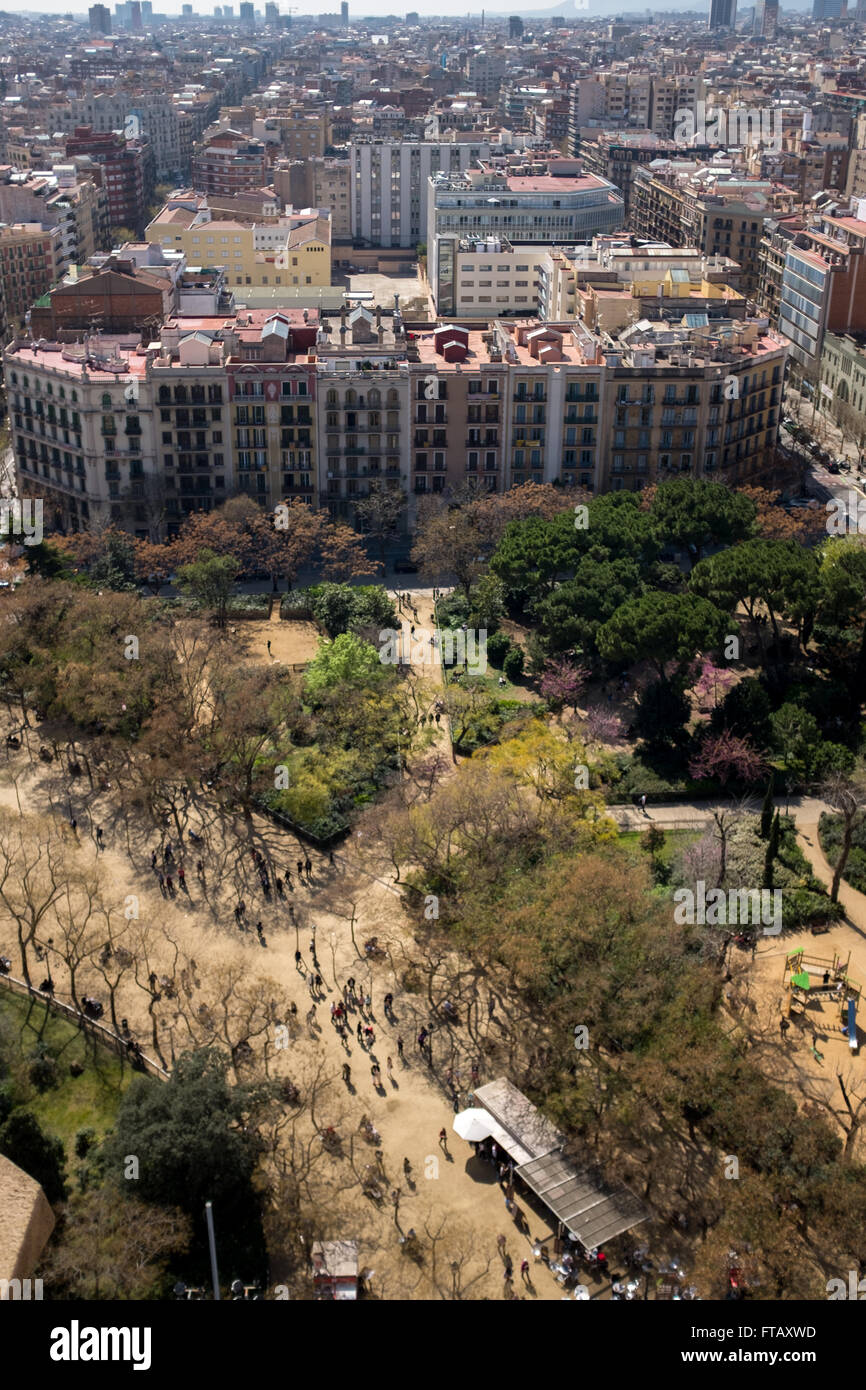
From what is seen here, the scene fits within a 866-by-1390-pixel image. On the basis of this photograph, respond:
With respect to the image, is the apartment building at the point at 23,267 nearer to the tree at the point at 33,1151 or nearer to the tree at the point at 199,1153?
the tree at the point at 33,1151

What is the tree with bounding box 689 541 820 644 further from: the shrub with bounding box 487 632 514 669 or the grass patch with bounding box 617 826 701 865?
the grass patch with bounding box 617 826 701 865

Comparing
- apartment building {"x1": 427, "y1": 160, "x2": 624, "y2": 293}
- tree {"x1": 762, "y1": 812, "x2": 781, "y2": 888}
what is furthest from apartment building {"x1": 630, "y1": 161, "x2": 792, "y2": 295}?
tree {"x1": 762, "y1": 812, "x2": 781, "y2": 888}

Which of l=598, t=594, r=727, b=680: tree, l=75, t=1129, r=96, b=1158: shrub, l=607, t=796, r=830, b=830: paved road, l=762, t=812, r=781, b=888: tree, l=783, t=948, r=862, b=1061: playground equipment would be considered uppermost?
l=598, t=594, r=727, b=680: tree

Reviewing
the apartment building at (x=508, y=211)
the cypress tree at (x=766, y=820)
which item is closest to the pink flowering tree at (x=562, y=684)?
the cypress tree at (x=766, y=820)

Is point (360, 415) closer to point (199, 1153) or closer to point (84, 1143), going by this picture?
point (84, 1143)

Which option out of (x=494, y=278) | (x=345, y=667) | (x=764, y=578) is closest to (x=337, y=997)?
(x=345, y=667)

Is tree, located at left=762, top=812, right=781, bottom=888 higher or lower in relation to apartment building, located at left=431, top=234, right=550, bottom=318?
lower
